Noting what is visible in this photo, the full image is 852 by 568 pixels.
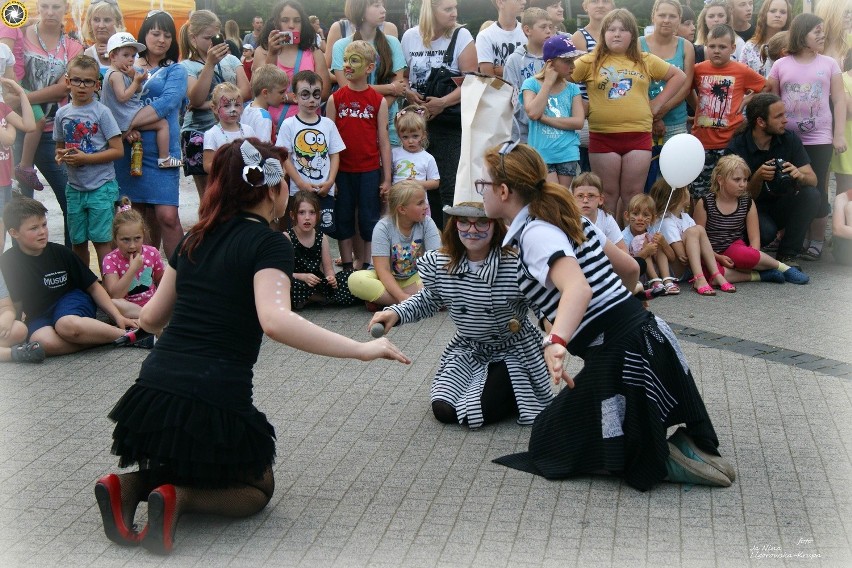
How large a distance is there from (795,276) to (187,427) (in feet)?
19.2

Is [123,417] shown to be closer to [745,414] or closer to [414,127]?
[745,414]

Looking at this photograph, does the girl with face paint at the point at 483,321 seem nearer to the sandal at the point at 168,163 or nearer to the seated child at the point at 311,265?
the seated child at the point at 311,265

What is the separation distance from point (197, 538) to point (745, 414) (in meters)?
2.88

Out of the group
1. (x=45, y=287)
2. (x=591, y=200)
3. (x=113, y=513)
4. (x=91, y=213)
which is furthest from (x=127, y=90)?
(x=113, y=513)

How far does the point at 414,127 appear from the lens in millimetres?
8141

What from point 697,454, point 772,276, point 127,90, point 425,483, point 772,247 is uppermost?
point 127,90

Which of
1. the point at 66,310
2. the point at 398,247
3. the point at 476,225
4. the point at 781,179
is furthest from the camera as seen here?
the point at 781,179

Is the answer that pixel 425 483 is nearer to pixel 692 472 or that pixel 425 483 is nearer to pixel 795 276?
pixel 692 472

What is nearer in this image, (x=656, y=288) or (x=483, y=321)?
(x=483, y=321)

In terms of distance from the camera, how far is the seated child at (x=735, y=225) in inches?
325

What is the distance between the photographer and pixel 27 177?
7734 mm

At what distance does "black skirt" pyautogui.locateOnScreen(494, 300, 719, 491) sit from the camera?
Result: 4371mm

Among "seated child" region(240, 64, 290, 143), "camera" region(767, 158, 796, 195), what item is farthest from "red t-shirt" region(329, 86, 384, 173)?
"camera" region(767, 158, 796, 195)

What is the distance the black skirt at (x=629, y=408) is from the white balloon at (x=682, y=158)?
2807 mm
